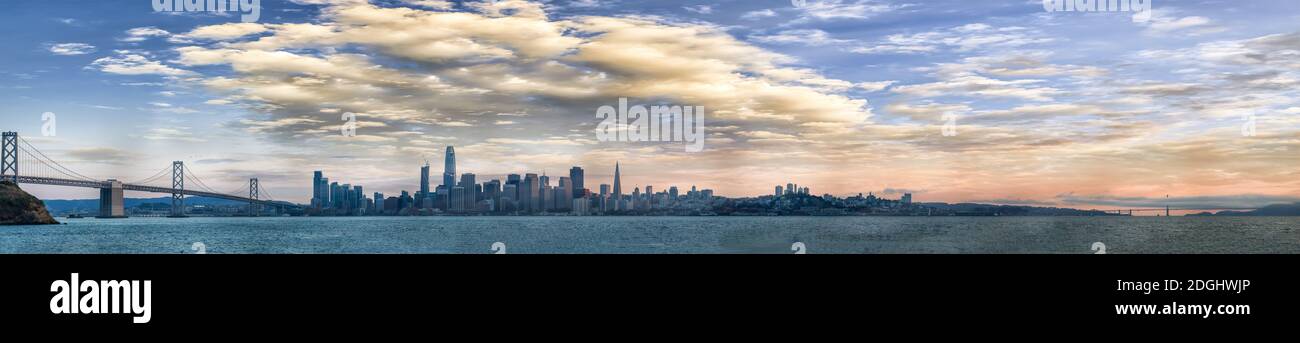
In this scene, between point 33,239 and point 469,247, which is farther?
point 33,239
